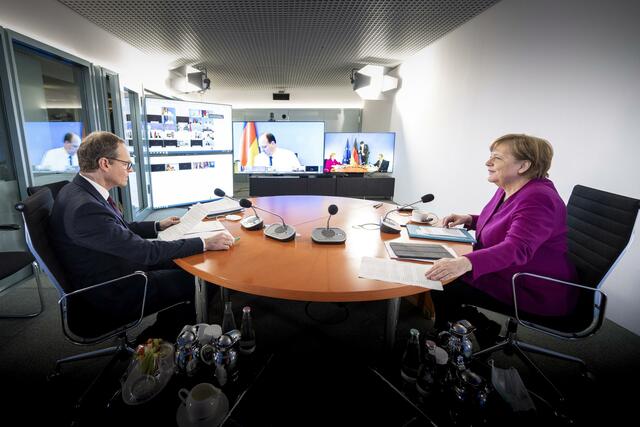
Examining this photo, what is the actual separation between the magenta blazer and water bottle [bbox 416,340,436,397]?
0.37m

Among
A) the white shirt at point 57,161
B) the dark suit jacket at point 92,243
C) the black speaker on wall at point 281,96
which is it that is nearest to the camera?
the dark suit jacket at point 92,243

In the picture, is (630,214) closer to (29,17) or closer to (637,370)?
(637,370)

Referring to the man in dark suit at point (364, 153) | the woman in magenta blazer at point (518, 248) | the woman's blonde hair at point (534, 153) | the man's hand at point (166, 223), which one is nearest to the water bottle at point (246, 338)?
the man's hand at point (166, 223)

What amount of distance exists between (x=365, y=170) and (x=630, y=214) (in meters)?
4.20

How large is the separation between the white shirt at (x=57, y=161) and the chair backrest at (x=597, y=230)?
13.3 ft

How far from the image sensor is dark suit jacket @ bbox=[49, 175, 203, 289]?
1.31m

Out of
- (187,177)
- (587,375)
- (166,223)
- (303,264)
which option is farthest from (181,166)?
(587,375)

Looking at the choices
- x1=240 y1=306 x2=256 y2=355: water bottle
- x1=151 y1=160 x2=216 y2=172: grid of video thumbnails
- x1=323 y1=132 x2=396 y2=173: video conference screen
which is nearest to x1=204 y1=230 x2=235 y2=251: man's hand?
x1=240 y1=306 x2=256 y2=355: water bottle

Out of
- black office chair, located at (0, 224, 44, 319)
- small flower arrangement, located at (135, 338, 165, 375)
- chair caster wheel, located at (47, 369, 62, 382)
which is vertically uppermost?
black office chair, located at (0, 224, 44, 319)

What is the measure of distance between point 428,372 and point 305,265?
748 mm

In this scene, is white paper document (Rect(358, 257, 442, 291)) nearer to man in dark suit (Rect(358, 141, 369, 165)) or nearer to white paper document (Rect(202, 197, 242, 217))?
white paper document (Rect(202, 197, 242, 217))

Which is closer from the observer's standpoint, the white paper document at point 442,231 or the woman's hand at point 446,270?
the woman's hand at point 446,270

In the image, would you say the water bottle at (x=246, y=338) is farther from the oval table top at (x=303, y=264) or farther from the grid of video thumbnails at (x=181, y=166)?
the grid of video thumbnails at (x=181, y=166)

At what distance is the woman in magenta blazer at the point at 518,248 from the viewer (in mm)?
1311
